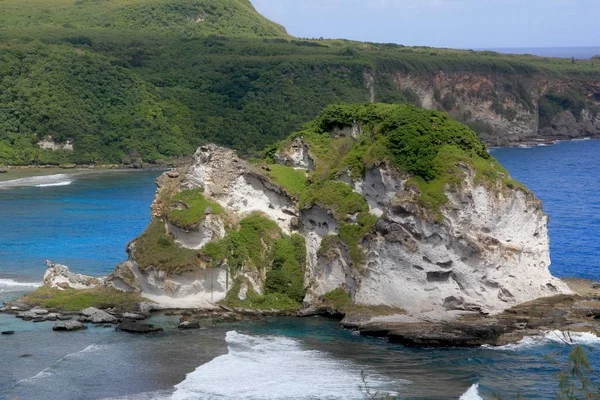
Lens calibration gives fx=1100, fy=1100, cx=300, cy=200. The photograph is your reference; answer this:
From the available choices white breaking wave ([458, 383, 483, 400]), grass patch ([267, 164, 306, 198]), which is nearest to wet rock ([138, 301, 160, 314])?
grass patch ([267, 164, 306, 198])

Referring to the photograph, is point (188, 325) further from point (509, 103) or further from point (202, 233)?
point (509, 103)

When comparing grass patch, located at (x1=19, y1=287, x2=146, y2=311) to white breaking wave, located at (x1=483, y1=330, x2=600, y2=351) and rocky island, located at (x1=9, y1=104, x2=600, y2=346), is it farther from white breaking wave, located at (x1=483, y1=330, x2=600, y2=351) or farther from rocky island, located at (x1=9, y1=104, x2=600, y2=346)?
white breaking wave, located at (x1=483, y1=330, x2=600, y2=351)

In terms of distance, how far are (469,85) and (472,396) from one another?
114321mm

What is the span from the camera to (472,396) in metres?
34.9

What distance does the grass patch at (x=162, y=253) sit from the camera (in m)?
46.9

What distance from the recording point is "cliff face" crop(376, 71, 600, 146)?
142250 mm

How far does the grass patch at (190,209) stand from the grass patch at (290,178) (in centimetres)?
316

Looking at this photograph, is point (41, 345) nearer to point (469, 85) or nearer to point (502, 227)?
point (502, 227)

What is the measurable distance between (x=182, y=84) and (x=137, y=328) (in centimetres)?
9238

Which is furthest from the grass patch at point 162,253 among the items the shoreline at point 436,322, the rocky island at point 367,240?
the shoreline at point 436,322

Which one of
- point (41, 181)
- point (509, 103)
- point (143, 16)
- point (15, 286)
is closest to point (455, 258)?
point (15, 286)

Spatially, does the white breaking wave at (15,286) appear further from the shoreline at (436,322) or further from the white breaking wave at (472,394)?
the white breaking wave at (472,394)

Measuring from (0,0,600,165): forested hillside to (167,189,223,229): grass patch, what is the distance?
2492 inches

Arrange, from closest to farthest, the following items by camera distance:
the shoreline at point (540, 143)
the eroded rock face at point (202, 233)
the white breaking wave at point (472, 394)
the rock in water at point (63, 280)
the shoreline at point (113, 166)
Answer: the white breaking wave at point (472, 394)
the eroded rock face at point (202, 233)
the rock in water at point (63, 280)
the shoreline at point (113, 166)
the shoreline at point (540, 143)
